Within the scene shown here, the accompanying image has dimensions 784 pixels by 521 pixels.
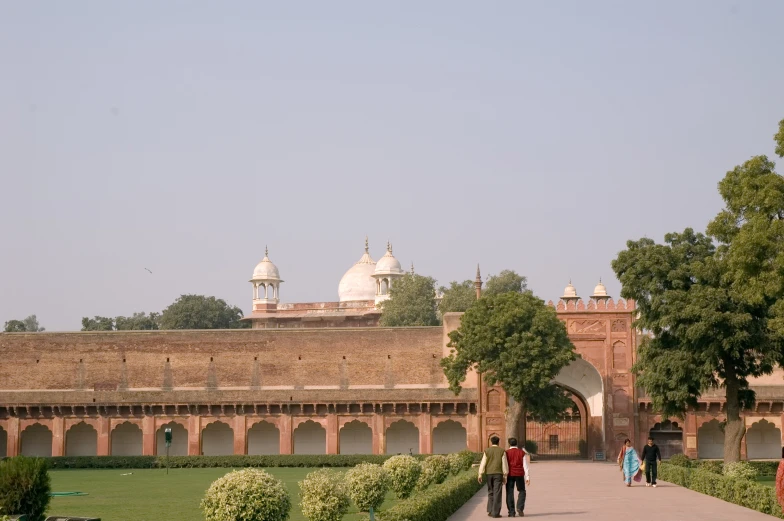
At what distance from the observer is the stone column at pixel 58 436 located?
43.1 meters

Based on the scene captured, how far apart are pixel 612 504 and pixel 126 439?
2896 cm

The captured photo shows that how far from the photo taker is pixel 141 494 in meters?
24.2

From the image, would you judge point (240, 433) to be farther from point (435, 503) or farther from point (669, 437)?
point (435, 503)

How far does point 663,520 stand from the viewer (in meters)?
15.8

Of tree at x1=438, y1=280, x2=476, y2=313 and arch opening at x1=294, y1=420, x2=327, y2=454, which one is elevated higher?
tree at x1=438, y1=280, x2=476, y2=313

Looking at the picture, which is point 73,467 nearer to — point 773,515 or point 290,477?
point 290,477

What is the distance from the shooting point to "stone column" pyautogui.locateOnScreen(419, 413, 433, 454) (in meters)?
42.4

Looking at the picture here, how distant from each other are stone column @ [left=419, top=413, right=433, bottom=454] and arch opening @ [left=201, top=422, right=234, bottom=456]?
23.5ft

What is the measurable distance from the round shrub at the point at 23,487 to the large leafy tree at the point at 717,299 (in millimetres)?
15743

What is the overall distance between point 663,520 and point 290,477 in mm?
16127

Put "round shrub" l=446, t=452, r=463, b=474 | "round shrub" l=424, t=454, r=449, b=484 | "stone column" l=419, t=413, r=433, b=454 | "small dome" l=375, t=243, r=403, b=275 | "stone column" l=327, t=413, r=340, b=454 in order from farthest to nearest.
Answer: "small dome" l=375, t=243, r=403, b=275 < "stone column" l=327, t=413, r=340, b=454 < "stone column" l=419, t=413, r=433, b=454 < "round shrub" l=446, t=452, r=463, b=474 < "round shrub" l=424, t=454, r=449, b=484

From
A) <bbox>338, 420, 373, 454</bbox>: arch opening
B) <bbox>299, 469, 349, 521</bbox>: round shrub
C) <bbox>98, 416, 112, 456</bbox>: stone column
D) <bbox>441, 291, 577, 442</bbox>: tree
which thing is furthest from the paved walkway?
<bbox>98, 416, 112, 456</bbox>: stone column

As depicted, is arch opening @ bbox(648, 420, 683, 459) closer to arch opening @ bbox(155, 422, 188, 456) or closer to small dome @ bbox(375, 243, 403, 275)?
arch opening @ bbox(155, 422, 188, 456)

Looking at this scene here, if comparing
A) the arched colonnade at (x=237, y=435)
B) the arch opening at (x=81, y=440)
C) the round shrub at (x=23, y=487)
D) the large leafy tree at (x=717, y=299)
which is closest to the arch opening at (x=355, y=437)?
the arched colonnade at (x=237, y=435)
